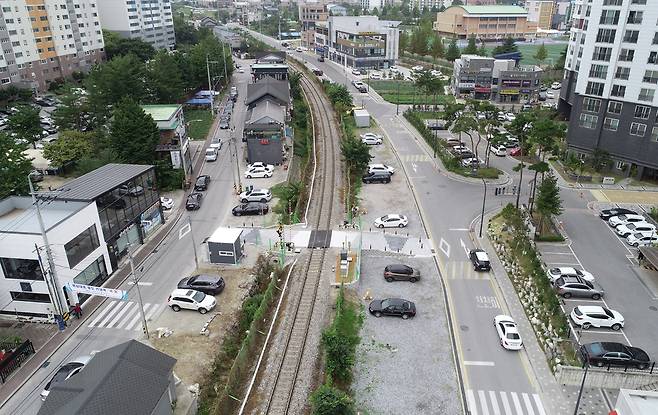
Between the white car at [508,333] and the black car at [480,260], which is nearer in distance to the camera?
the white car at [508,333]

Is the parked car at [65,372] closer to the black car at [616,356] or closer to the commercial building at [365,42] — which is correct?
the black car at [616,356]

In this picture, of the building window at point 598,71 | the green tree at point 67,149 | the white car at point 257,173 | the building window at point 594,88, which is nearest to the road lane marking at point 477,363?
the white car at point 257,173

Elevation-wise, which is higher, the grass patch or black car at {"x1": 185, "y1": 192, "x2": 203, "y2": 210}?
the grass patch

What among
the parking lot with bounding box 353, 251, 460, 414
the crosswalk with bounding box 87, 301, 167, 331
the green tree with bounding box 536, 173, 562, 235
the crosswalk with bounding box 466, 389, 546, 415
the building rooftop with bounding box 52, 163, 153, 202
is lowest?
the crosswalk with bounding box 466, 389, 546, 415

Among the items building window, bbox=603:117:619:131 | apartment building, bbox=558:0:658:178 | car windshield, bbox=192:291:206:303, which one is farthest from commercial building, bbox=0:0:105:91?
building window, bbox=603:117:619:131

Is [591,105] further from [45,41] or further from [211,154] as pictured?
[45,41]

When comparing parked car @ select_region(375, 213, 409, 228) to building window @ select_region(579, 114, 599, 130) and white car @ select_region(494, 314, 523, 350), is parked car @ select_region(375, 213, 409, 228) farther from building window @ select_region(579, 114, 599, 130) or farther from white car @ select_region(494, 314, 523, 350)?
building window @ select_region(579, 114, 599, 130)
